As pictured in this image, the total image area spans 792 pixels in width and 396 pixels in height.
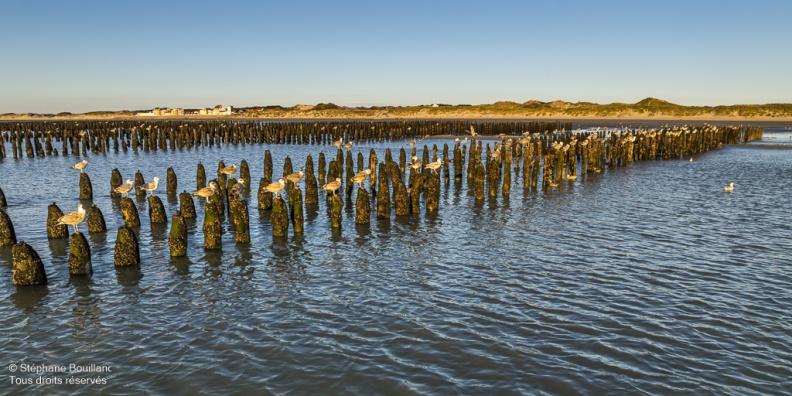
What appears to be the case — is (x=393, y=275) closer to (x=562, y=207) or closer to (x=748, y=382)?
(x=748, y=382)

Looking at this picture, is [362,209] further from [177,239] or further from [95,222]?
[95,222]

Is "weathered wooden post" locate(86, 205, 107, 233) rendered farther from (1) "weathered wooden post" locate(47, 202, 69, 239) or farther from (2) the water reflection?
(2) the water reflection

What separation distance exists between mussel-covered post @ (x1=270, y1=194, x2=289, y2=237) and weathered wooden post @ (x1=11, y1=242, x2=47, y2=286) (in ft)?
20.8

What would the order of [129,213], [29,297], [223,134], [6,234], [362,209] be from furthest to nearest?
[223,134] < [362,209] < [129,213] < [6,234] < [29,297]

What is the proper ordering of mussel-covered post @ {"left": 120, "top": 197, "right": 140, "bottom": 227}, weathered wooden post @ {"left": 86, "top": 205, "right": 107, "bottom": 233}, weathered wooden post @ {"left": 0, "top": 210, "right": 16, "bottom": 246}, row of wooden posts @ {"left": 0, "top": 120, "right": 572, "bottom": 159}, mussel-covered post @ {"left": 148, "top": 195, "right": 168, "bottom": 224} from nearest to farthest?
weathered wooden post @ {"left": 0, "top": 210, "right": 16, "bottom": 246}
weathered wooden post @ {"left": 86, "top": 205, "right": 107, "bottom": 233}
mussel-covered post @ {"left": 120, "top": 197, "right": 140, "bottom": 227}
mussel-covered post @ {"left": 148, "top": 195, "right": 168, "bottom": 224}
row of wooden posts @ {"left": 0, "top": 120, "right": 572, "bottom": 159}

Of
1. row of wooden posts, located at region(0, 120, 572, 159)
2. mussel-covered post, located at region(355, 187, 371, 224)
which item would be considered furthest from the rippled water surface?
row of wooden posts, located at region(0, 120, 572, 159)

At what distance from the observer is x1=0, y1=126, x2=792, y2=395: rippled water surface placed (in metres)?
8.32

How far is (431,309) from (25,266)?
8853mm

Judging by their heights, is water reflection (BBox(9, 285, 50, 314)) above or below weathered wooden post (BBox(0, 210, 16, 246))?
below

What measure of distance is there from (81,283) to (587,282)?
1139 cm

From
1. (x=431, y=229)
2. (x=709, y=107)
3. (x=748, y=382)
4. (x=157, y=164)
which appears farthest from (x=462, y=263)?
(x=709, y=107)

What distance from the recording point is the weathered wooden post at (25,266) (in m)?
12.1

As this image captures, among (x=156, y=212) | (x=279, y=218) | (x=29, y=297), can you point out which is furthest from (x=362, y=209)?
(x=29, y=297)

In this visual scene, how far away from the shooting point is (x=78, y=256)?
42.6 feet
